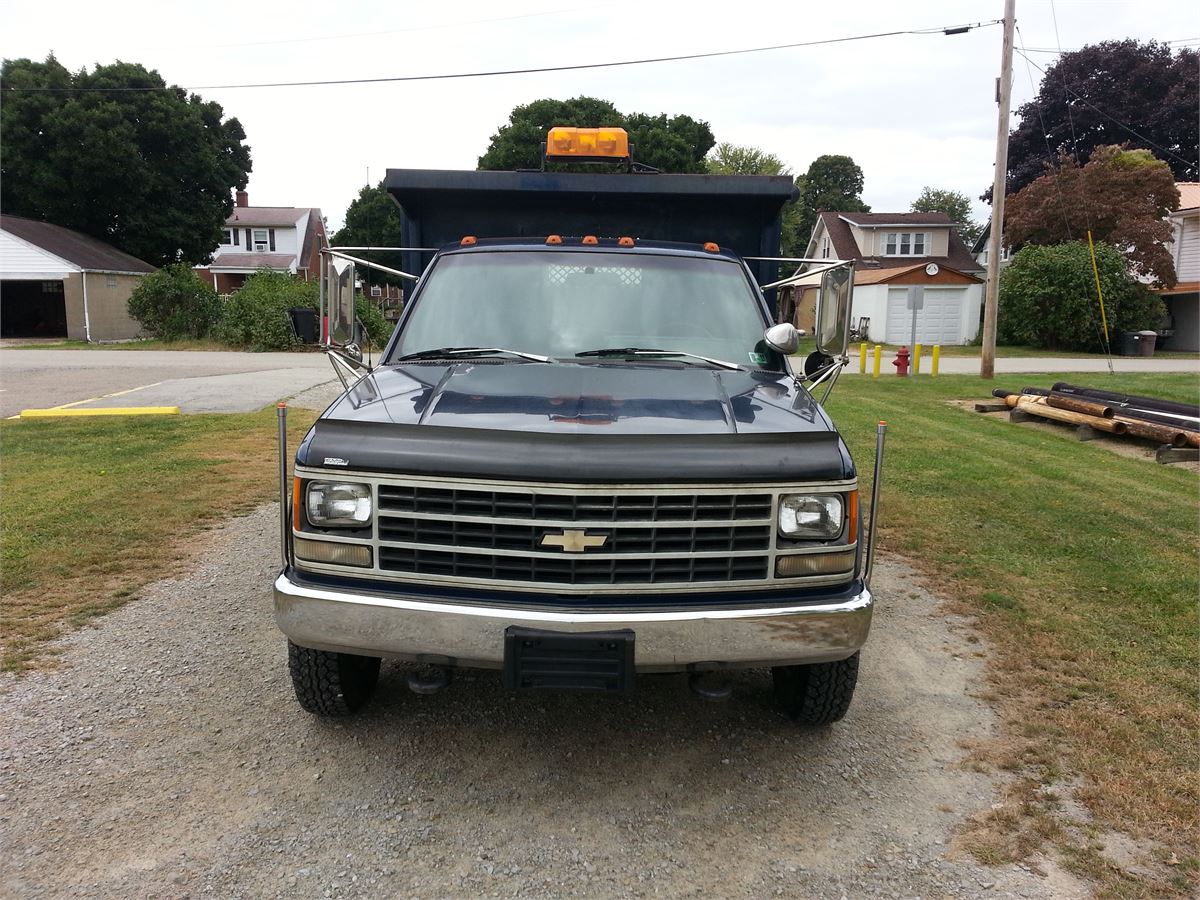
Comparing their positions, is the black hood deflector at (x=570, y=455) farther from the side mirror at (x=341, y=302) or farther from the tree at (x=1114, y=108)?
the tree at (x=1114, y=108)

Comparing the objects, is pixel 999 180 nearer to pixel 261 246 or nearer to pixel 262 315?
pixel 262 315

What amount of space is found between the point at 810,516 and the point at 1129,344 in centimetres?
3332

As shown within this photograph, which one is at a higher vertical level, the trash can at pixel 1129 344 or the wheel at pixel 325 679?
→ the trash can at pixel 1129 344

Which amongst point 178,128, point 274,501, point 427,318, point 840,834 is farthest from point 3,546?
point 178,128

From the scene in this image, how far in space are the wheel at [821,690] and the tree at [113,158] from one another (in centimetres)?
3998

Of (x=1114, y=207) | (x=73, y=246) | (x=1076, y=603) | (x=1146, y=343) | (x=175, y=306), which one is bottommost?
(x=1076, y=603)

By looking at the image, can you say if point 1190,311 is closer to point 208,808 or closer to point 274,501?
point 274,501

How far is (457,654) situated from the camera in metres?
2.96

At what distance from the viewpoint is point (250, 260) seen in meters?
52.2

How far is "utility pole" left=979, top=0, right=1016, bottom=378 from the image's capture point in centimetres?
1845

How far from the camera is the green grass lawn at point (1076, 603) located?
3.25 meters

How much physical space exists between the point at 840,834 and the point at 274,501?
571 cm

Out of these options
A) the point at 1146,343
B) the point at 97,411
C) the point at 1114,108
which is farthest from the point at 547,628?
the point at 1114,108

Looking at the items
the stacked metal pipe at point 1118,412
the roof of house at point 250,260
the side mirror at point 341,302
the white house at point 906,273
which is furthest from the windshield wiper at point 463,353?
the roof of house at point 250,260
